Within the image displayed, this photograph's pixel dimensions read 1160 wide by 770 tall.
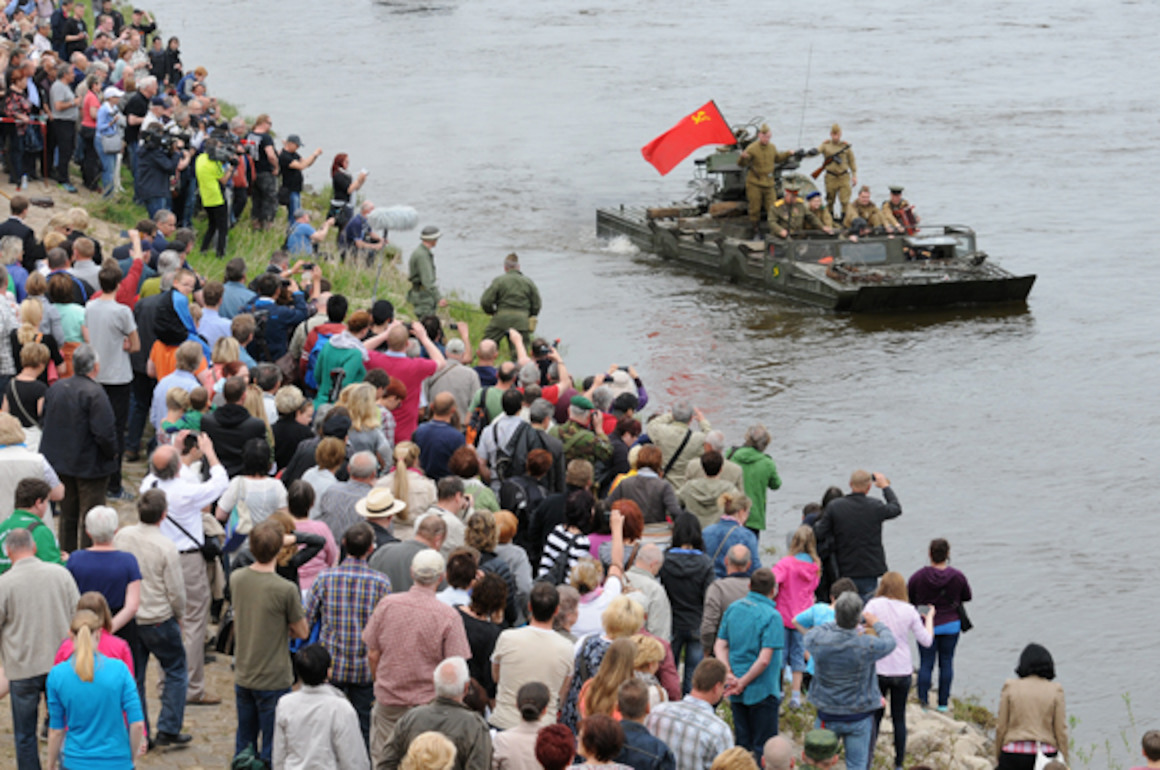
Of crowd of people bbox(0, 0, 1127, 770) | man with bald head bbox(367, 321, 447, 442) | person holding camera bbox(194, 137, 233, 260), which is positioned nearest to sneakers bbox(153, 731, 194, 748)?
crowd of people bbox(0, 0, 1127, 770)

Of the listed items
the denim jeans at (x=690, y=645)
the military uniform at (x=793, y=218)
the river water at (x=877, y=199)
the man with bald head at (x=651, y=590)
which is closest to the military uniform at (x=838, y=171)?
the military uniform at (x=793, y=218)

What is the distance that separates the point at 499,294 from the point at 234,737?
811cm

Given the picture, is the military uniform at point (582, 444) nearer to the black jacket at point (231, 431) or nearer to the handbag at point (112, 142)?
the black jacket at point (231, 431)

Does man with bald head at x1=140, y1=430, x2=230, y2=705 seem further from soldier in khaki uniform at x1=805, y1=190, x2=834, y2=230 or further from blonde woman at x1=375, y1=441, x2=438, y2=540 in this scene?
soldier in khaki uniform at x1=805, y1=190, x2=834, y2=230

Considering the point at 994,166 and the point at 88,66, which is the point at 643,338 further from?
the point at 994,166

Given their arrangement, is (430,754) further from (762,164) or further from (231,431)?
(762,164)

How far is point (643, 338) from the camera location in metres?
25.8

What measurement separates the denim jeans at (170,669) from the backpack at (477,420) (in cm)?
363

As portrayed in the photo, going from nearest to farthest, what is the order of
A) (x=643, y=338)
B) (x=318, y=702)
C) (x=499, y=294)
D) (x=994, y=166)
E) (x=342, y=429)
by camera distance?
(x=318, y=702) < (x=342, y=429) < (x=499, y=294) < (x=643, y=338) < (x=994, y=166)

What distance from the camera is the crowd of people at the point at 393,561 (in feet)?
25.0

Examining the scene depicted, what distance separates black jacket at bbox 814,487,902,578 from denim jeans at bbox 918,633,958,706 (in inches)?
30.7

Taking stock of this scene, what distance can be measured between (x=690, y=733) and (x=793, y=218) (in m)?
20.1

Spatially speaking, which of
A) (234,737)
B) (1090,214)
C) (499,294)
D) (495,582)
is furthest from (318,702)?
(1090,214)

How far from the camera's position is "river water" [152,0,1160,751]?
17.1 meters
